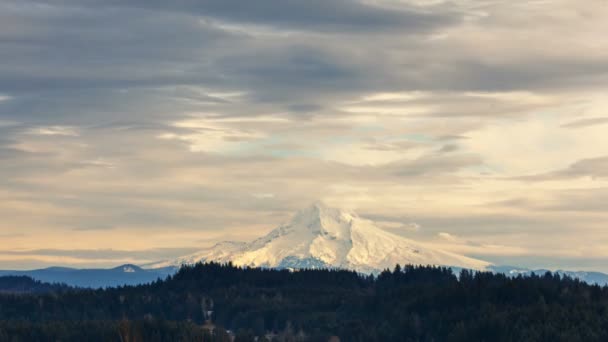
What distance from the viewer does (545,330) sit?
7372 inches

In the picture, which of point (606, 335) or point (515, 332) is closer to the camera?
point (606, 335)

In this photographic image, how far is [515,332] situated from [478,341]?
6.42 meters

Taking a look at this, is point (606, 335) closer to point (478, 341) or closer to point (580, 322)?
point (580, 322)

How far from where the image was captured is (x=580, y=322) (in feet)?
625

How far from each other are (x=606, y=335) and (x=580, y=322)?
32.1ft

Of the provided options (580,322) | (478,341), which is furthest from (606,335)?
(478,341)

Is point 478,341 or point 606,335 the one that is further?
point 478,341

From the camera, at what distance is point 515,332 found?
193m

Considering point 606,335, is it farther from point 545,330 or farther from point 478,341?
point 478,341

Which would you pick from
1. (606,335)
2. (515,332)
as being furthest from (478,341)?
(606,335)

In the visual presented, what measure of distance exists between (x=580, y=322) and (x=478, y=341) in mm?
16140
